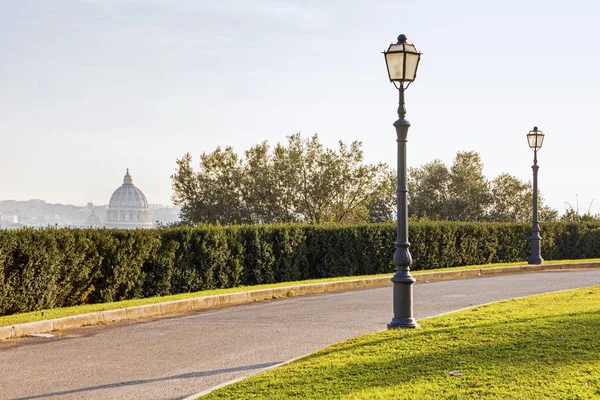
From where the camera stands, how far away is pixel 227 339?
10992 mm

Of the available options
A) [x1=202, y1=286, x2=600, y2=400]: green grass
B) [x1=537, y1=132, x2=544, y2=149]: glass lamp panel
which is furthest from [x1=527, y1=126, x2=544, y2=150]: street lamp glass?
[x1=202, y1=286, x2=600, y2=400]: green grass

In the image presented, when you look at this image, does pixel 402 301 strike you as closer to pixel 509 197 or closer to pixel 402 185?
pixel 402 185

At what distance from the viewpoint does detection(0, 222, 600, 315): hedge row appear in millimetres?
14805

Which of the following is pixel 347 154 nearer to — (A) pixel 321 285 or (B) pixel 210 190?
(B) pixel 210 190

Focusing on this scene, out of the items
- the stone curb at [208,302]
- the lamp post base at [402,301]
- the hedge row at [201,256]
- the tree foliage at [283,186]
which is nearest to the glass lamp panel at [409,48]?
the lamp post base at [402,301]

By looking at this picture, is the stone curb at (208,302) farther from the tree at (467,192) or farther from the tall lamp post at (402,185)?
the tree at (467,192)

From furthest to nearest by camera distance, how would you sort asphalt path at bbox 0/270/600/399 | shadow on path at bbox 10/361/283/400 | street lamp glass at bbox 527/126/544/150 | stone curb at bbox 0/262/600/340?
street lamp glass at bbox 527/126/544/150, stone curb at bbox 0/262/600/340, asphalt path at bbox 0/270/600/399, shadow on path at bbox 10/361/283/400

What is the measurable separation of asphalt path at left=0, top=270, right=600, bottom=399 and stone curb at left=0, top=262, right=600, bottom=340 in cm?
42

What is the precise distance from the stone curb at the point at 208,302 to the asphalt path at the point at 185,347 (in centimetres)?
42

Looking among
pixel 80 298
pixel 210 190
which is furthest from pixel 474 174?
pixel 80 298

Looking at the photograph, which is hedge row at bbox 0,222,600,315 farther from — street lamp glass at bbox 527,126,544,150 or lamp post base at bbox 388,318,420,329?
lamp post base at bbox 388,318,420,329

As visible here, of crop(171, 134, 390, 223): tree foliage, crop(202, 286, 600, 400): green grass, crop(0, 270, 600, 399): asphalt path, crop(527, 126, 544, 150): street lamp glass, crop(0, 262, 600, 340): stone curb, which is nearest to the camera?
crop(202, 286, 600, 400): green grass

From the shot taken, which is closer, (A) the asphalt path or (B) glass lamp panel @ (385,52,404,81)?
(A) the asphalt path

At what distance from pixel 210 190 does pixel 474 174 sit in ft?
73.5
